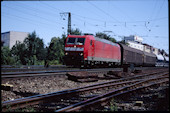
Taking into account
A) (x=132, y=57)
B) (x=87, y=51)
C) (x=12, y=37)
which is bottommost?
(x=132, y=57)

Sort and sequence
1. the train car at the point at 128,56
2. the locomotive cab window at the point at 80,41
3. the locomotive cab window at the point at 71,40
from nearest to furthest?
the locomotive cab window at the point at 80,41, the locomotive cab window at the point at 71,40, the train car at the point at 128,56

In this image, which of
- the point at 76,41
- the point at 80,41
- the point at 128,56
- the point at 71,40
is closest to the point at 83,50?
the point at 80,41

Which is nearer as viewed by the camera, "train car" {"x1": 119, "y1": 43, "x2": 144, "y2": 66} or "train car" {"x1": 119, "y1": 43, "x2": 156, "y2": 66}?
"train car" {"x1": 119, "y1": 43, "x2": 144, "y2": 66}

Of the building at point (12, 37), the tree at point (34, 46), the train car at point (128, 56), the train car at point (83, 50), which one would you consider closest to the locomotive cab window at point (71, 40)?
the train car at point (83, 50)

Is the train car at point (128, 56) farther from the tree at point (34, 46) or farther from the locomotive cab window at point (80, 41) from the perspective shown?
the tree at point (34, 46)

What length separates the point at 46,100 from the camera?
6578 millimetres

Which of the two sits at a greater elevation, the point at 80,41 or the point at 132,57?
the point at 80,41

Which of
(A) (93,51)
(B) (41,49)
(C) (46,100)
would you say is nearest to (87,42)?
(A) (93,51)

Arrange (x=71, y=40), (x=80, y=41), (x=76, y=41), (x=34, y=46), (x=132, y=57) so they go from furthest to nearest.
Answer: (x=34, y=46) → (x=132, y=57) → (x=71, y=40) → (x=76, y=41) → (x=80, y=41)

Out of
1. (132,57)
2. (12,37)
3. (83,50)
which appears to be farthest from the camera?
(12,37)

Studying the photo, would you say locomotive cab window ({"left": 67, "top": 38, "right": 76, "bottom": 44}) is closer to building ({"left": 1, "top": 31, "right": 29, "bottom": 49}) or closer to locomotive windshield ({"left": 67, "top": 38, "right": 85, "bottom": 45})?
locomotive windshield ({"left": 67, "top": 38, "right": 85, "bottom": 45})

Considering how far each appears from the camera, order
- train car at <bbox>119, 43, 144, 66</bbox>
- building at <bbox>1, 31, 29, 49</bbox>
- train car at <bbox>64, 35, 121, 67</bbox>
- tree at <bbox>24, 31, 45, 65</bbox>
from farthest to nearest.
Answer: building at <bbox>1, 31, 29, 49</bbox>, tree at <bbox>24, 31, 45, 65</bbox>, train car at <bbox>119, 43, 144, 66</bbox>, train car at <bbox>64, 35, 121, 67</bbox>

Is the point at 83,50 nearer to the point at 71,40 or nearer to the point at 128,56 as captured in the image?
the point at 71,40

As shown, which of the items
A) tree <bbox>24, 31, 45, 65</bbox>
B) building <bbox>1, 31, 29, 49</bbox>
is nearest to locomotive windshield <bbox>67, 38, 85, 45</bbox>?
tree <bbox>24, 31, 45, 65</bbox>
